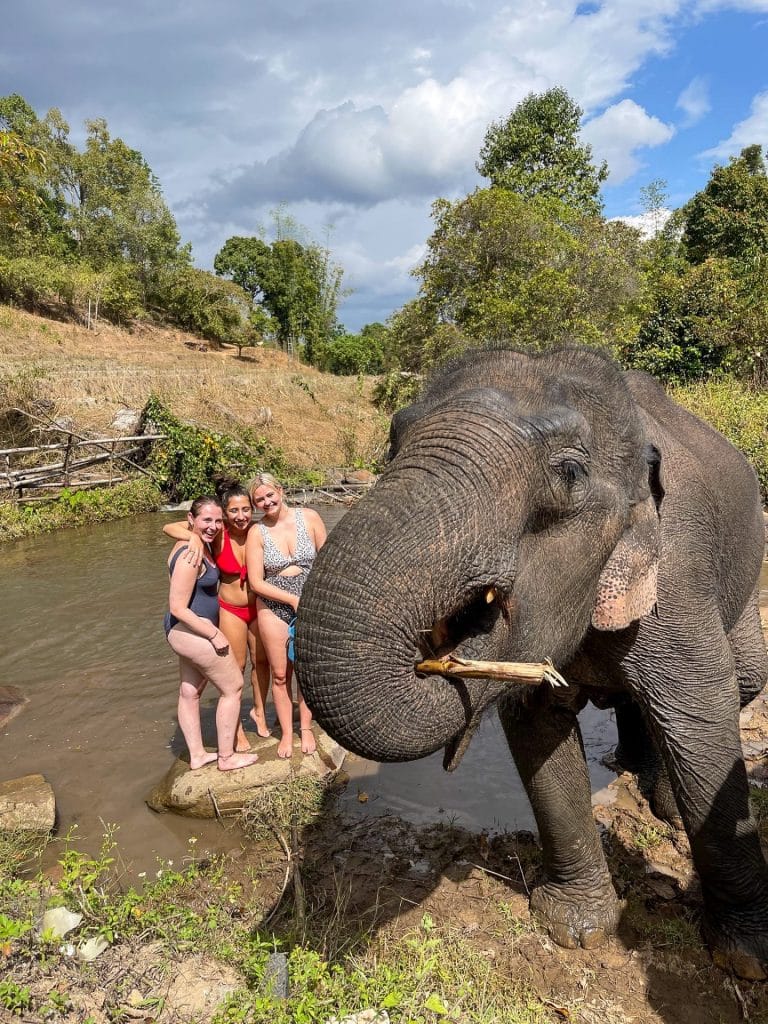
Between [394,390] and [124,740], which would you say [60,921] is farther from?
[394,390]

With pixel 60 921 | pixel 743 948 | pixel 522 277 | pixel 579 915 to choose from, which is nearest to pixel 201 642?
pixel 60 921

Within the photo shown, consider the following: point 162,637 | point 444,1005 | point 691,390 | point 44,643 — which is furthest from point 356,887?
point 691,390

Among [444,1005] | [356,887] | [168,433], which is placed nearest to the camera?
[444,1005]

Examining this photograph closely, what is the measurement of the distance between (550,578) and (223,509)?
10.2 feet

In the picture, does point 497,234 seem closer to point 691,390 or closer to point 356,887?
point 691,390

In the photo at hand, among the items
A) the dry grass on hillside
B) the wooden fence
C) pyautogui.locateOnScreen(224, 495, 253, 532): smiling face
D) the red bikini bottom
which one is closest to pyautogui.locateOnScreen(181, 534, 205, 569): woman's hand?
pyautogui.locateOnScreen(224, 495, 253, 532): smiling face

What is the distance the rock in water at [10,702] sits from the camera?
20.7ft

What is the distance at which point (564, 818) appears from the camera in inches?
133

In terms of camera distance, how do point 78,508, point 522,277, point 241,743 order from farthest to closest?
1. point 522,277
2. point 78,508
3. point 241,743

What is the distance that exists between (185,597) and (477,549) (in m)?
2.96

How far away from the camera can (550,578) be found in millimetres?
2250

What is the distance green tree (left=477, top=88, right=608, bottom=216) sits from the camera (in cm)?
3316

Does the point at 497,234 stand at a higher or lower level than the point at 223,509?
higher

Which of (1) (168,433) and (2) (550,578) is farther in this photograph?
(1) (168,433)
